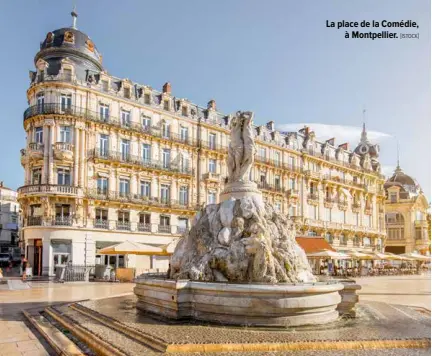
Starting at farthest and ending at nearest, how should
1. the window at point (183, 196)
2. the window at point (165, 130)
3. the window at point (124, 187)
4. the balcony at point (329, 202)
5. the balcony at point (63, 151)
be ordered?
1. the balcony at point (329, 202)
2. the window at point (183, 196)
3. the window at point (165, 130)
4. the window at point (124, 187)
5. the balcony at point (63, 151)

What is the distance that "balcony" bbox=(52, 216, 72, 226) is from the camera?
31953 millimetres

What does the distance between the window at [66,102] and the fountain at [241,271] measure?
75.6ft

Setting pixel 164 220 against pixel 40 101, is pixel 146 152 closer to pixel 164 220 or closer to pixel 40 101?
pixel 164 220

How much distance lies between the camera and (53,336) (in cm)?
878

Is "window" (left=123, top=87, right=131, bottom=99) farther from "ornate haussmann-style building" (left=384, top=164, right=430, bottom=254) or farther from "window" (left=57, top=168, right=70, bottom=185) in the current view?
"ornate haussmann-style building" (left=384, top=164, right=430, bottom=254)

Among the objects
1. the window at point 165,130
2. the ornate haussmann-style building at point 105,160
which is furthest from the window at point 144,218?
the window at point 165,130

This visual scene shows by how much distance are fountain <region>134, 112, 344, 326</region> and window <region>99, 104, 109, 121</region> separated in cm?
2332

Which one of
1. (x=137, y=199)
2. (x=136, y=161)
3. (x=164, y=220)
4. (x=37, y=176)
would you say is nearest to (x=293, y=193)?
(x=164, y=220)

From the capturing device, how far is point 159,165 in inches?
1494

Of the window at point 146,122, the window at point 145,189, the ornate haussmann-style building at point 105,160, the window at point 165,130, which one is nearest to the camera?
the ornate haussmann-style building at point 105,160

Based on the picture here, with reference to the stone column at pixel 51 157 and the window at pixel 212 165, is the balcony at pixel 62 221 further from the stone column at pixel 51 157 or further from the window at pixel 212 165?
the window at pixel 212 165

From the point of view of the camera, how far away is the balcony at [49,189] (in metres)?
31.7

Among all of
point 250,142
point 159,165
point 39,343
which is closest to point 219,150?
point 159,165

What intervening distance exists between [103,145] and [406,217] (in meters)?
50.3
